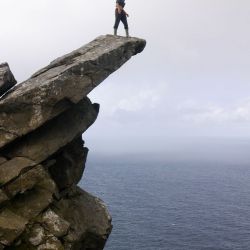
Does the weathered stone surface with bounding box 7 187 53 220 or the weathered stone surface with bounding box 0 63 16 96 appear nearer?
the weathered stone surface with bounding box 7 187 53 220

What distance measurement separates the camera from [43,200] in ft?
106

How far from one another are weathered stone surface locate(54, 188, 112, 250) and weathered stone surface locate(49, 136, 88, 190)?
144cm

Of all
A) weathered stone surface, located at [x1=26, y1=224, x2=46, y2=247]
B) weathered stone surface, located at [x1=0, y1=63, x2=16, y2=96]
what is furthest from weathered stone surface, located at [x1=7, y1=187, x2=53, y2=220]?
weathered stone surface, located at [x1=0, y1=63, x2=16, y2=96]

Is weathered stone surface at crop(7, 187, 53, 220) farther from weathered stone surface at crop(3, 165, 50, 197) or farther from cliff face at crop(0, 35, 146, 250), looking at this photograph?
weathered stone surface at crop(3, 165, 50, 197)

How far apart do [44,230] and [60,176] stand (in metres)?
7.85

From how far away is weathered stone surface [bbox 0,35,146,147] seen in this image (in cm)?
3306

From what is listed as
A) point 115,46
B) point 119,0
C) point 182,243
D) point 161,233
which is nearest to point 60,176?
point 115,46

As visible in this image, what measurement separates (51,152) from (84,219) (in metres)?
7.28

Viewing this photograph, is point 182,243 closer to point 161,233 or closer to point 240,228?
point 161,233

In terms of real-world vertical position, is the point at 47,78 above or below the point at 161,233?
above

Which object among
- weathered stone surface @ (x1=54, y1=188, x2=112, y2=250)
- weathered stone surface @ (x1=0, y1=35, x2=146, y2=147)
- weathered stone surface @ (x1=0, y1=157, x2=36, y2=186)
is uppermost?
weathered stone surface @ (x1=0, y1=35, x2=146, y2=147)

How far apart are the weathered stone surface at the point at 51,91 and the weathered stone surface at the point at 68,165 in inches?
238

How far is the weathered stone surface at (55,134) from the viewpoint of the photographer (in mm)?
34094

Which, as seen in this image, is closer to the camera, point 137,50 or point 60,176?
point 60,176
